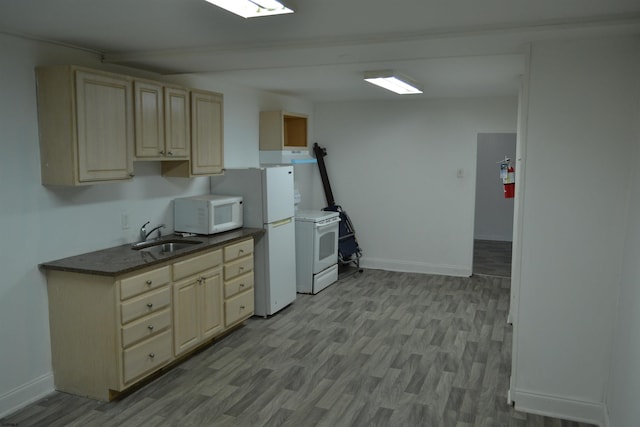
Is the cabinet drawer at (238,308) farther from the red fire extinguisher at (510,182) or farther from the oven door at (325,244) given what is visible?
the red fire extinguisher at (510,182)

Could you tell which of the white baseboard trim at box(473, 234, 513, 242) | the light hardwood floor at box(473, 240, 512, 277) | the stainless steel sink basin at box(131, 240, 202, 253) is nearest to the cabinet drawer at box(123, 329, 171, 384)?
the stainless steel sink basin at box(131, 240, 202, 253)

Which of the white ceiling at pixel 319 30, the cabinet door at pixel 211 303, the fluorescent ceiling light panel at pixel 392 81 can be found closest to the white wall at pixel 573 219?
the white ceiling at pixel 319 30

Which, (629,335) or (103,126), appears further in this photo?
(103,126)

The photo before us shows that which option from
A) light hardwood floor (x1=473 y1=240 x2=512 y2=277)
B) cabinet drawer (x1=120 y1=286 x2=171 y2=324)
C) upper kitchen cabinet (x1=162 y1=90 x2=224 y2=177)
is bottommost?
light hardwood floor (x1=473 y1=240 x2=512 y2=277)

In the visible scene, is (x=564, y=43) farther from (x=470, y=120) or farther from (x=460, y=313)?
(x=470, y=120)

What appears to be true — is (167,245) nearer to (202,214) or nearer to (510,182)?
(202,214)

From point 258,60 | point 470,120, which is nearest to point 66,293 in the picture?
point 258,60

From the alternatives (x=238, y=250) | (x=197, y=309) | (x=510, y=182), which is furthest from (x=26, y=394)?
(x=510, y=182)

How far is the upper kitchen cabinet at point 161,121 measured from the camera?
371cm

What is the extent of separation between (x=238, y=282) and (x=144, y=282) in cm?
123

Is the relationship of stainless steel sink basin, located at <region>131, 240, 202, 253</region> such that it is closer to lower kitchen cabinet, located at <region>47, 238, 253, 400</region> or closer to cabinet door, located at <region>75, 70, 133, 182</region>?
lower kitchen cabinet, located at <region>47, 238, 253, 400</region>

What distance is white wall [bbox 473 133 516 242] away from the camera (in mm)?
8945

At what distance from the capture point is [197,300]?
404 centimetres

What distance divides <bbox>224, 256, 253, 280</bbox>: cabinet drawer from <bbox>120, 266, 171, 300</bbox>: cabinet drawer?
78 cm
